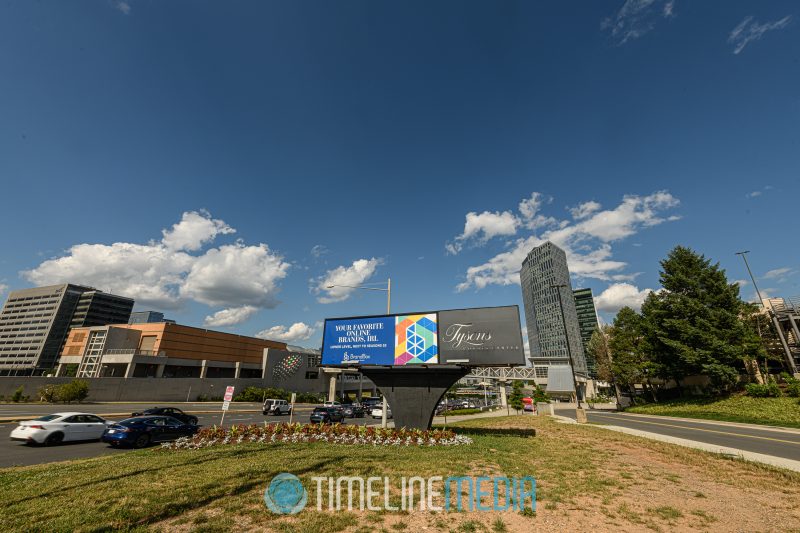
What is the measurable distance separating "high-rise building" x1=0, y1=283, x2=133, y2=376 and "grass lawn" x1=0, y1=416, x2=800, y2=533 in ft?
636

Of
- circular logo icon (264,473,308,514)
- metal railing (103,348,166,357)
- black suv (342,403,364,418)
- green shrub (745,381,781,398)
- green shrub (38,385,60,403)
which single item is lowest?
black suv (342,403,364,418)

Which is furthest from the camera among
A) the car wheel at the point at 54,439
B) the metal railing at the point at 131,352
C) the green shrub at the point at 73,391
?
A: the metal railing at the point at 131,352

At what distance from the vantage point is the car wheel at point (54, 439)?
14630 millimetres

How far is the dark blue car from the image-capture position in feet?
48.5

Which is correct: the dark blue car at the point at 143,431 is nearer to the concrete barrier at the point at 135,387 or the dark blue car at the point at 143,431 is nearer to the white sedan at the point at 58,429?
the white sedan at the point at 58,429

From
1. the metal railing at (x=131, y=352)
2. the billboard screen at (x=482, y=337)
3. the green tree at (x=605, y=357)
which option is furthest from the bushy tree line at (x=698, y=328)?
the metal railing at (x=131, y=352)

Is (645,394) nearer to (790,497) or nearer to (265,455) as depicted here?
(790,497)

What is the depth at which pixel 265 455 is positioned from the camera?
11.6 m

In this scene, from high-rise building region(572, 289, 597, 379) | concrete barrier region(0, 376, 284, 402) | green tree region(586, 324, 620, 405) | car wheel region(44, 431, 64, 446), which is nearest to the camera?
car wheel region(44, 431, 64, 446)

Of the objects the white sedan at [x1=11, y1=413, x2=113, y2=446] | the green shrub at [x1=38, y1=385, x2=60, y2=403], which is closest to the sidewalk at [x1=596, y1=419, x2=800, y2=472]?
the white sedan at [x1=11, y1=413, x2=113, y2=446]

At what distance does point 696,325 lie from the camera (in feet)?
110

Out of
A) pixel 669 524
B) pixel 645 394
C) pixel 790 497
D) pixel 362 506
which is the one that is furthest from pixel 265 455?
pixel 645 394

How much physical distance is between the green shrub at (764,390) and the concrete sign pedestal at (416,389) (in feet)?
106

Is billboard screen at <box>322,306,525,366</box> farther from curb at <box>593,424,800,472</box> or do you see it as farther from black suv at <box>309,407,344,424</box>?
black suv at <box>309,407,344,424</box>
